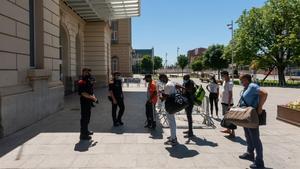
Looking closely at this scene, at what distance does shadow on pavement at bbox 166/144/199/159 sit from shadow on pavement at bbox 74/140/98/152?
1757 millimetres

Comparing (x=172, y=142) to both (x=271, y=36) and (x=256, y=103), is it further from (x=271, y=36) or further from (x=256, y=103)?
(x=271, y=36)

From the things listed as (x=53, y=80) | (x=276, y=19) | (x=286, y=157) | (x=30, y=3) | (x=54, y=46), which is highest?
(x=276, y=19)

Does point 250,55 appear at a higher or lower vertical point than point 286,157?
higher

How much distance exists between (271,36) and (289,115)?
30353mm

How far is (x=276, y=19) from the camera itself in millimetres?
38844

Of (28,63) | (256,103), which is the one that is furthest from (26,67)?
(256,103)

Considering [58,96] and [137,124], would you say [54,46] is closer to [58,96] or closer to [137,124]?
[58,96]

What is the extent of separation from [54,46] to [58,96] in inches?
76.9

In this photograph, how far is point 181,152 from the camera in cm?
743

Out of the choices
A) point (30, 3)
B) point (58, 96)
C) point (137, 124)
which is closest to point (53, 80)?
point (58, 96)

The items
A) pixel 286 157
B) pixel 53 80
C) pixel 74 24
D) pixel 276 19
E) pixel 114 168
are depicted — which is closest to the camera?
pixel 114 168

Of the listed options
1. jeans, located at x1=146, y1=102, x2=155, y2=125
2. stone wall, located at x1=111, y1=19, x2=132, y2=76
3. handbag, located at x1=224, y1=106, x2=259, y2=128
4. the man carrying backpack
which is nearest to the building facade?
jeans, located at x1=146, y1=102, x2=155, y2=125

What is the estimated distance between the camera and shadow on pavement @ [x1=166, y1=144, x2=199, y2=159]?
23.5 feet

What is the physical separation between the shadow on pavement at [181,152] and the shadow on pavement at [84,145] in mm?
1757
